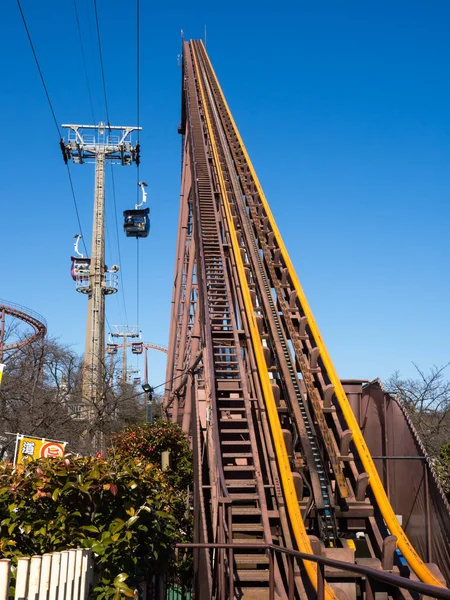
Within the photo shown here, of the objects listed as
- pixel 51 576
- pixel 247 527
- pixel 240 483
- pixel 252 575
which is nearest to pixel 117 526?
pixel 51 576

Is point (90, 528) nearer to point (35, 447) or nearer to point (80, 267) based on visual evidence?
point (35, 447)

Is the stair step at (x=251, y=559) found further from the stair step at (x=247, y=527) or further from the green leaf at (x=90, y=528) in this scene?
the green leaf at (x=90, y=528)

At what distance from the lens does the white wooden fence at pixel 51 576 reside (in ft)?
13.1

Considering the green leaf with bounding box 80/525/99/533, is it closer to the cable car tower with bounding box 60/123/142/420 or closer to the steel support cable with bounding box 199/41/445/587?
the steel support cable with bounding box 199/41/445/587

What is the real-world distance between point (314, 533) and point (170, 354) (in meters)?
16.5

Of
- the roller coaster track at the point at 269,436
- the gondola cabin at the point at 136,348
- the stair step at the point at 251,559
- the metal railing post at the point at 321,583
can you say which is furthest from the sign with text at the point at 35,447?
the gondola cabin at the point at 136,348

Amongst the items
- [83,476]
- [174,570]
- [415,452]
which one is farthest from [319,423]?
[83,476]

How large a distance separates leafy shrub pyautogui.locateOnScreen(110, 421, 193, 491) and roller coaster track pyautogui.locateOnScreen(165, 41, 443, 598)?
93.2 inches

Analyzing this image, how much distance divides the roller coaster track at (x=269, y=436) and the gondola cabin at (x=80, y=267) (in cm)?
1723

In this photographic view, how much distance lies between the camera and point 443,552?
7.50m

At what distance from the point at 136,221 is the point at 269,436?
1084 inches

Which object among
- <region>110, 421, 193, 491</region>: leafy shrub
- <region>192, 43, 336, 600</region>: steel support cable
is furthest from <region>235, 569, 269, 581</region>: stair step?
<region>110, 421, 193, 491</region>: leafy shrub

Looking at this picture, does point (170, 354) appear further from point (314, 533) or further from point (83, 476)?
point (83, 476)

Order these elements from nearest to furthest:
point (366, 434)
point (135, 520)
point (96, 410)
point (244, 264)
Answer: point (135, 520)
point (366, 434)
point (244, 264)
point (96, 410)
